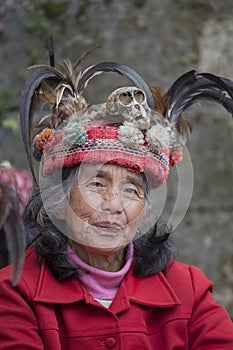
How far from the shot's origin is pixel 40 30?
4.85 metres

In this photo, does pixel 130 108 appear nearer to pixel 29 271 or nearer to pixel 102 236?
pixel 102 236

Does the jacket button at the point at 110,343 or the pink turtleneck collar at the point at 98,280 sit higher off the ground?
the pink turtleneck collar at the point at 98,280

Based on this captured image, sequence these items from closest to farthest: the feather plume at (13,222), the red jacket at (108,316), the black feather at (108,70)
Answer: the feather plume at (13,222) → the red jacket at (108,316) → the black feather at (108,70)

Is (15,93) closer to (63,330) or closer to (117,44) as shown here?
(117,44)

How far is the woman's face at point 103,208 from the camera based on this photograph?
2.60 m

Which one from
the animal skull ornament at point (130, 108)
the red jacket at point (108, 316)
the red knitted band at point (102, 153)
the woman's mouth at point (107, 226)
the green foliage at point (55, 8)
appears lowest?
the red jacket at point (108, 316)

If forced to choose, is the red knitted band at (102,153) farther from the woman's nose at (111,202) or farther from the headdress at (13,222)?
the headdress at (13,222)

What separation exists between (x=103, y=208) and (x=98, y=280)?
0.99 feet

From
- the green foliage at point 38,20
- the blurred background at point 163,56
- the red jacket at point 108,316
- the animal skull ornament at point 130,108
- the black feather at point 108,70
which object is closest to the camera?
the red jacket at point 108,316

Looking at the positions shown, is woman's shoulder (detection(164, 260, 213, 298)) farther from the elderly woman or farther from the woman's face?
the woman's face

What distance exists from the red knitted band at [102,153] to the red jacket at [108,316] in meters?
0.39

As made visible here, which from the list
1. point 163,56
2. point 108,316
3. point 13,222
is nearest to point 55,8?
point 163,56

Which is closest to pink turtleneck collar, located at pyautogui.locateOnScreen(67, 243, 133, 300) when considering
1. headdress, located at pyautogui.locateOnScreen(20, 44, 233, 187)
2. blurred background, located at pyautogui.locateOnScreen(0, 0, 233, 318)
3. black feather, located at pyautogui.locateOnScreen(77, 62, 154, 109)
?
headdress, located at pyautogui.locateOnScreen(20, 44, 233, 187)

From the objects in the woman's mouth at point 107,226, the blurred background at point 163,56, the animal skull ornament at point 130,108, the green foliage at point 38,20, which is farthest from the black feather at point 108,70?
the green foliage at point 38,20
